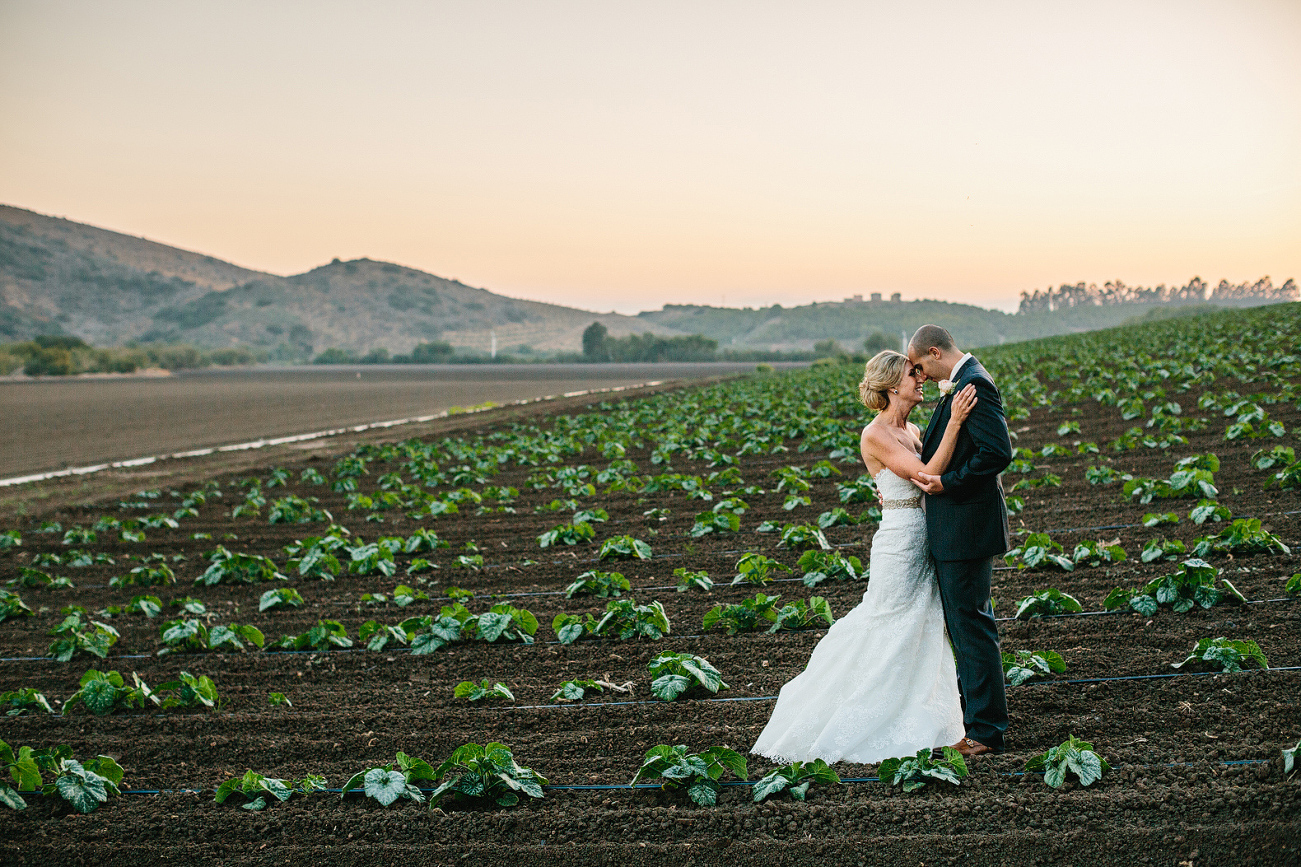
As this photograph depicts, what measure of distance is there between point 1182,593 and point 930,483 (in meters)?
3.27

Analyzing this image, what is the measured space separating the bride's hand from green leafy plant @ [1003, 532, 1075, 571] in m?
3.98

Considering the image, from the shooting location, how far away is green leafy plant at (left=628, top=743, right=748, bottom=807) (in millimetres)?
4348

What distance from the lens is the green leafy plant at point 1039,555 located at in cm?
775

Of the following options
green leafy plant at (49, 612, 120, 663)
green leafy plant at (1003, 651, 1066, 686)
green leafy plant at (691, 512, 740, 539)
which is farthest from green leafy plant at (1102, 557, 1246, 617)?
green leafy plant at (49, 612, 120, 663)

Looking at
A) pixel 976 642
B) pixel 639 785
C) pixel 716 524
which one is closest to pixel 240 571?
pixel 716 524

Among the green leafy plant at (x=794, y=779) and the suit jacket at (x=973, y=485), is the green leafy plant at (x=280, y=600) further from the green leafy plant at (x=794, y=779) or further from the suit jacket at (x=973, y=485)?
the suit jacket at (x=973, y=485)

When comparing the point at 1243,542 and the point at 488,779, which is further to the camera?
the point at 1243,542

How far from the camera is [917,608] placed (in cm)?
448

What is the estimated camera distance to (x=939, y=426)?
4426 millimetres

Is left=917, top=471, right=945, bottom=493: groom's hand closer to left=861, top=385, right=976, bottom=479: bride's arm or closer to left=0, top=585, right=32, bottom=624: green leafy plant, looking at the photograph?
left=861, top=385, right=976, bottom=479: bride's arm

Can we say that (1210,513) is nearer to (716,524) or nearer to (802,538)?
(802,538)

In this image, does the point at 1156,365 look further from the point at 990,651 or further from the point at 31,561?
the point at 31,561


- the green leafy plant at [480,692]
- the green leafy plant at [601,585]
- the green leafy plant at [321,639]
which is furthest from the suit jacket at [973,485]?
the green leafy plant at [321,639]

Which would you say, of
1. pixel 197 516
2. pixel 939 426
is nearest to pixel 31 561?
pixel 197 516
